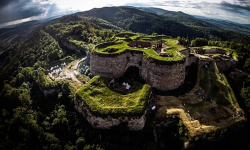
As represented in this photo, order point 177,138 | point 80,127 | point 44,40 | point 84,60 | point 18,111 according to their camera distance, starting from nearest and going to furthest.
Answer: point 177,138, point 80,127, point 18,111, point 84,60, point 44,40

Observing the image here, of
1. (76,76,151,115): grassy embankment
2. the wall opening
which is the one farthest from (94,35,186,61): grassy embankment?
(76,76,151,115): grassy embankment

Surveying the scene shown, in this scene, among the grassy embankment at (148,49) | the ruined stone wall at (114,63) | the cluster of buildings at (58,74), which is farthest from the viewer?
the cluster of buildings at (58,74)

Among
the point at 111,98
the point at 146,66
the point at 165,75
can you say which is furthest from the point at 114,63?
the point at 165,75

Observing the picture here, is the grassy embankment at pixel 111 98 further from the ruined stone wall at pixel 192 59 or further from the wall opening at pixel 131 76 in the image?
the ruined stone wall at pixel 192 59

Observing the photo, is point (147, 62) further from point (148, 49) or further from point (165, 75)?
point (148, 49)

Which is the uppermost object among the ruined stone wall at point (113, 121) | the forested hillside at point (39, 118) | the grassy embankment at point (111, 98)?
the grassy embankment at point (111, 98)

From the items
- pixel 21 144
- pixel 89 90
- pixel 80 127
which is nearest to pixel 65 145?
pixel 80 127

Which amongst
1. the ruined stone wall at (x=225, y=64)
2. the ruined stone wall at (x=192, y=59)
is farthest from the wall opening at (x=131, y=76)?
the ruined stone wall at (x=225, y=64)

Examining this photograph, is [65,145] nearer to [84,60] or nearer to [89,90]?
[89,90]

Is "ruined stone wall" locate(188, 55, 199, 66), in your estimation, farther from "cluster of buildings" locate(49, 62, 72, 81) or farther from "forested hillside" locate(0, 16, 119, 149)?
"cluster of buildings" locate(49, 62, 72, 81)
